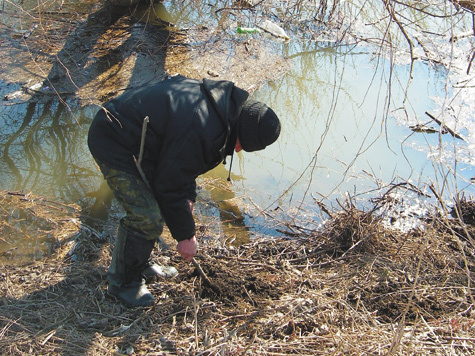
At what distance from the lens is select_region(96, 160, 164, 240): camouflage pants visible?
255 cm

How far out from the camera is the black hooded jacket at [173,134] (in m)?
2.33

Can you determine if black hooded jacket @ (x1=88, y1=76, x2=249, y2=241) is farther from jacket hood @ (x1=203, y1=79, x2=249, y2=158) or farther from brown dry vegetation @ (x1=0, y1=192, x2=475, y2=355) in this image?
brown dry vegetation @ (x1=0, y1=192, x2=475, y2=355)

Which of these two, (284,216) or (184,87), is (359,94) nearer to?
(284,216)

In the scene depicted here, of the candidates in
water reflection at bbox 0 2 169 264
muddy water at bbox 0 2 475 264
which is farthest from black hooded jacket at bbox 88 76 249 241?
muddy water at bbox 0 2 475 264

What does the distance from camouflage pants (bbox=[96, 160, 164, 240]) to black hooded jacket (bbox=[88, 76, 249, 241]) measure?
0.05m

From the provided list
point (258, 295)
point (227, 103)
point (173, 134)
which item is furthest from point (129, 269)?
point (227, 103)

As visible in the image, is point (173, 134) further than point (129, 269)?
No

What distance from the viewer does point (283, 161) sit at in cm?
498

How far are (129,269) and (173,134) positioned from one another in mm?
1016

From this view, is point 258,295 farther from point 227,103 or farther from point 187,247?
point 227,103

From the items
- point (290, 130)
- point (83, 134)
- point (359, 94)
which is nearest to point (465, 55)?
point (359, 94)

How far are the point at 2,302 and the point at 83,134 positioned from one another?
254 cm

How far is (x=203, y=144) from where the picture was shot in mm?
2357

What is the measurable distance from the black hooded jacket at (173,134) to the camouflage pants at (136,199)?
0.18ft
